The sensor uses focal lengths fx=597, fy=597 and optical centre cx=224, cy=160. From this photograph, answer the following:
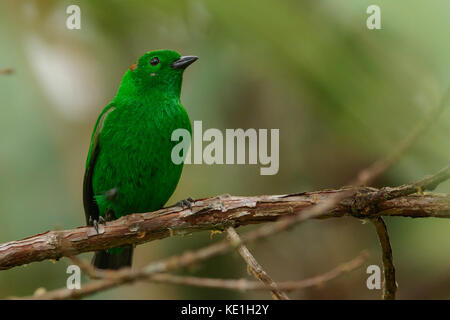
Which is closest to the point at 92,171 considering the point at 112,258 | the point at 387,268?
the point at 112,258

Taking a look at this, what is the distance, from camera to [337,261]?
17.9 feet

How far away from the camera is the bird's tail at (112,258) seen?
445 cm

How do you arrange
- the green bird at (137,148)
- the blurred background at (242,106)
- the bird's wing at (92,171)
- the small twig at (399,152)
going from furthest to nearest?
the bird's wing at (92,171) → the green bird at (137,148) → the blurred background at (242,106) → the small twig at (399,152)

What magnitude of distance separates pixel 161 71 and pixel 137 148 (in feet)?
2.28

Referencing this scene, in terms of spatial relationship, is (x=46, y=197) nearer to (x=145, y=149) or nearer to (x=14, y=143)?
(x=14, y=143)

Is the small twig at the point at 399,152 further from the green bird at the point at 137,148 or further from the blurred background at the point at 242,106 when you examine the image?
the green bird at the point at 137,148

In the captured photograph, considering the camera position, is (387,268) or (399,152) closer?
(399,152)

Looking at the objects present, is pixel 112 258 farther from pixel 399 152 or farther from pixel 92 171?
pixel 399 152

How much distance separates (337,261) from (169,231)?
2539 millimetres

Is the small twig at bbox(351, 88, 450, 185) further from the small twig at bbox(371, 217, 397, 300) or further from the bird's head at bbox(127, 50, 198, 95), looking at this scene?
the bird's head at bbox(127, 50, 198, 95)

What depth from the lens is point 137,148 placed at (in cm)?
407

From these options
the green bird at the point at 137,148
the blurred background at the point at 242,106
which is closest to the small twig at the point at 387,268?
the blurred background at the point at 242,106

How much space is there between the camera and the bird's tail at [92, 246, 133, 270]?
4.45 meters

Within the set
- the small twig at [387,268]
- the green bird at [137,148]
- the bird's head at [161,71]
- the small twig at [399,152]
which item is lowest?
the small twig at [387,268]
